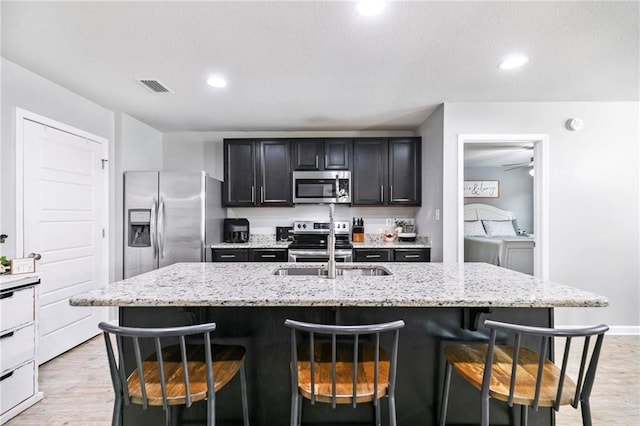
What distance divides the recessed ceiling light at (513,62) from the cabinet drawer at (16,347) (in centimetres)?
377

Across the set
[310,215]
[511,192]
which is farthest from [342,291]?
[511,192]

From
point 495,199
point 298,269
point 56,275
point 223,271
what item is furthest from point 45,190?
point 495,199

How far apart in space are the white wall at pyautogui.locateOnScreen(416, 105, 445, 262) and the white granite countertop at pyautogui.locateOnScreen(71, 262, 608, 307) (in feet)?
5.28

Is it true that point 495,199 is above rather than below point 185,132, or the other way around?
below

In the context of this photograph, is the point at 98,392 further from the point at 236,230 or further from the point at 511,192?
the point at 511,192

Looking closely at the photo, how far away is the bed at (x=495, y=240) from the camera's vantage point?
4566 millimetres

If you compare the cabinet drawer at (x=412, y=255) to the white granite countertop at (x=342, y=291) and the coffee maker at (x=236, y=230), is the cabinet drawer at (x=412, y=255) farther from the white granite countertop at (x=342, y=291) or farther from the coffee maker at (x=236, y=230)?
the coffee maker at (x=236, y=230)

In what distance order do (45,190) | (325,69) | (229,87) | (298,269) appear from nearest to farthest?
1. (298,269)
2. (325,69)
3. (45,190)
4. (229,87)

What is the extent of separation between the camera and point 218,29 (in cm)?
192

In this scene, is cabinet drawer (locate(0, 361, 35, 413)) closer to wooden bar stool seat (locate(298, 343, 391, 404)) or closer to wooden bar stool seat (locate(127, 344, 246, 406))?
wooden bar stool seat (locate(127, 344, 246, 406))

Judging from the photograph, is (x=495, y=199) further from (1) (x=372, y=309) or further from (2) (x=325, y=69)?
(1) (x=372, y=309)

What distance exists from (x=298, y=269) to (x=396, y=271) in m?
0.62

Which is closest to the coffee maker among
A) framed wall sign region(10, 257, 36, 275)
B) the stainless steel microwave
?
the stainless steel microwave

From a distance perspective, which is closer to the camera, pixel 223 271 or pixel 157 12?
pixel 157 12
